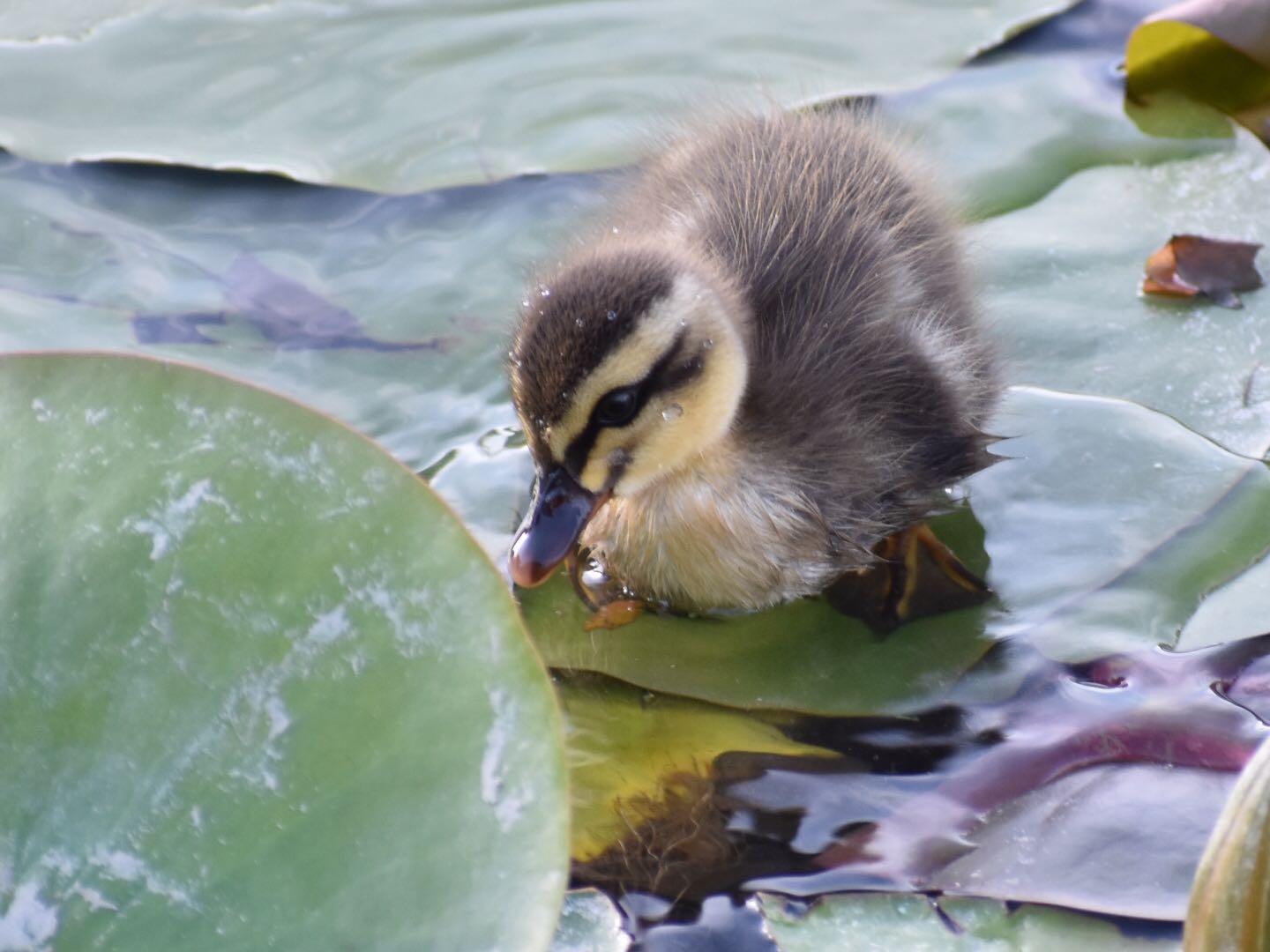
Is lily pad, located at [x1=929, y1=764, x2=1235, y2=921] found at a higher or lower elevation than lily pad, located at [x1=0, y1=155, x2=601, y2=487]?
lower

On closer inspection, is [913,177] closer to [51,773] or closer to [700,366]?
[700,366]

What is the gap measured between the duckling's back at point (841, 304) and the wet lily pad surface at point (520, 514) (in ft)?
0.47

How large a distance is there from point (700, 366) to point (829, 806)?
62cm

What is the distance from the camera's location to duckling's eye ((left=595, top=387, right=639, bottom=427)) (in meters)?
1.93

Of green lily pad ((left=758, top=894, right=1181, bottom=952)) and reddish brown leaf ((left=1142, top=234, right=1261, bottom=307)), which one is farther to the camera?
reddish brown leaf ((left=1142, top=234, right=1261, bottom=307))

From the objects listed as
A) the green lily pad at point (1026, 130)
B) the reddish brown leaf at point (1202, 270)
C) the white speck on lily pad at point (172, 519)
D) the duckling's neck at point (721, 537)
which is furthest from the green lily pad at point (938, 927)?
the green lily pad at point (1026, 130)

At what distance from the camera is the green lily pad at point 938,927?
5.10ft

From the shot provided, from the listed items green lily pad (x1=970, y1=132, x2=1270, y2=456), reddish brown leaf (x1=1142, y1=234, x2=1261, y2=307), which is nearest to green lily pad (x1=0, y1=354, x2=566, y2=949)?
green lily pad (x1=970, y1=132, x2=1270, y2=456)

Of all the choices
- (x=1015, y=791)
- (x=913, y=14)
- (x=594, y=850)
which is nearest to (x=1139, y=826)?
(x=1015, y=791)

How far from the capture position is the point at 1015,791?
1.82m

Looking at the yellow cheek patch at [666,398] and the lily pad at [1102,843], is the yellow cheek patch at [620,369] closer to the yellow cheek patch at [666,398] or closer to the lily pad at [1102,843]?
the yellow cheek patch at [666,398]

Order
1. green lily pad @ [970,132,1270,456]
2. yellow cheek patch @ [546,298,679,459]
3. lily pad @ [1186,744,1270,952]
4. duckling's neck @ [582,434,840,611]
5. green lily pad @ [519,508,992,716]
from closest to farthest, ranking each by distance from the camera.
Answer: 1. lily pad @ [1186,744,1270,952]
2. yellow cheek patch @ [546,298,679,459]
3. green lily pad @ [519,508,992,716]
4. duckling's neck @ [582,434,840,611]
5. green lily pad @ [970,132,1270,456]

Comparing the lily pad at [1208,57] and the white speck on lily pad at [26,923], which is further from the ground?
the lily pad at [1208,57]

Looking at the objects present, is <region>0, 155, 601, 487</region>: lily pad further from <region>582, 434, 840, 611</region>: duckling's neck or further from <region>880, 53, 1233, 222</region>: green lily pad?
<region>880, 53, 1233, 222</region>: green lily pad
